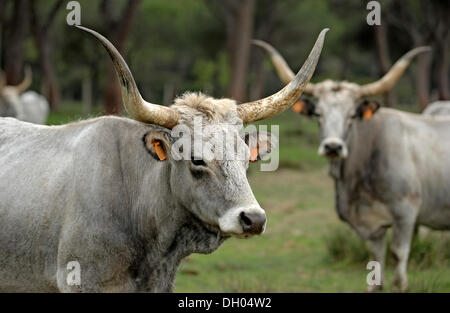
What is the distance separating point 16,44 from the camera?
22938 mm

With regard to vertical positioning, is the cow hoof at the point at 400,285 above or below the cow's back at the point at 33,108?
below

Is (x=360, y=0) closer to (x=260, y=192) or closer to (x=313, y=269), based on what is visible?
(x=260, y=192)

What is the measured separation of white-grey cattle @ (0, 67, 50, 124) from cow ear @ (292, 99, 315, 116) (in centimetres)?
930

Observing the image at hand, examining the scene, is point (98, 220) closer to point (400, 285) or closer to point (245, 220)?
point (245, 220)

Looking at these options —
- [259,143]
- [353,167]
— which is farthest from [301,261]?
[259,143]

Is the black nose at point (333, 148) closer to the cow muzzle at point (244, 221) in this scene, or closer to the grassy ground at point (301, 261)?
the grassy ground at point (301, 261)

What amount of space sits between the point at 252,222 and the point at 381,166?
4.55 m

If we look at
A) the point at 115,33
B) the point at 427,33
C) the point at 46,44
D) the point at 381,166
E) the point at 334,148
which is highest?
the point at 46,44

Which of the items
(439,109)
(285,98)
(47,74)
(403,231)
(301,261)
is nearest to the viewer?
(285,98)

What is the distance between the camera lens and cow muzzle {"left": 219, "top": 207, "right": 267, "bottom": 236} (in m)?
4.41

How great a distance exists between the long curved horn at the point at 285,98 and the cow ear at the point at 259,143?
0.49 ft

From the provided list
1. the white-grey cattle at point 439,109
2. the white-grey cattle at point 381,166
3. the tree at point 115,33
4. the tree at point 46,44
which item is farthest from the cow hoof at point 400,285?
the tree at point 46,44

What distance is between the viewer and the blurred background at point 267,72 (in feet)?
30.6
